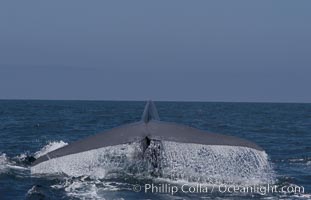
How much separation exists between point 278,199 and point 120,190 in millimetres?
3107

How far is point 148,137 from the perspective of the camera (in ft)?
35.2

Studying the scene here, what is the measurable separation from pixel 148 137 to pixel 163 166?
235 centimetres

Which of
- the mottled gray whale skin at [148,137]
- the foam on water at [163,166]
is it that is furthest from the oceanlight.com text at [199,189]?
the mottled gray whale skin at [148,137]

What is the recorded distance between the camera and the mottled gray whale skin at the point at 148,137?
378 inches

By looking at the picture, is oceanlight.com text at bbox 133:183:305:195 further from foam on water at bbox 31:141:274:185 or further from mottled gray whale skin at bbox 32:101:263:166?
mottled gray whale skin at bbox 32:101:263:166

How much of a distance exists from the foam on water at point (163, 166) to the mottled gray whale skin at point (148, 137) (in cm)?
45

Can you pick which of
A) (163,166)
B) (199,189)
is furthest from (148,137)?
(163,166)

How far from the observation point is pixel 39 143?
23.4 m

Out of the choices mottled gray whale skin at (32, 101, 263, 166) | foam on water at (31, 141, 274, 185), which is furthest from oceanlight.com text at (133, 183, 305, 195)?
mottled gray whale skin at (32, 101, 263, 166)

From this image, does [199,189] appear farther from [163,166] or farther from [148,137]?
[148,137]

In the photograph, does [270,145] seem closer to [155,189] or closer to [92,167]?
[92,167]

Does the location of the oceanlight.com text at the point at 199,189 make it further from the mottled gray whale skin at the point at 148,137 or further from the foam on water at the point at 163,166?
the mottled gray whale skin at the point at 148,137

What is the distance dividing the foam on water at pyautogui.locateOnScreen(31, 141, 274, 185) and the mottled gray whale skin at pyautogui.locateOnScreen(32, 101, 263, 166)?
445 mm

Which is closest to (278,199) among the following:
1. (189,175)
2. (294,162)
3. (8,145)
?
(189,175)
